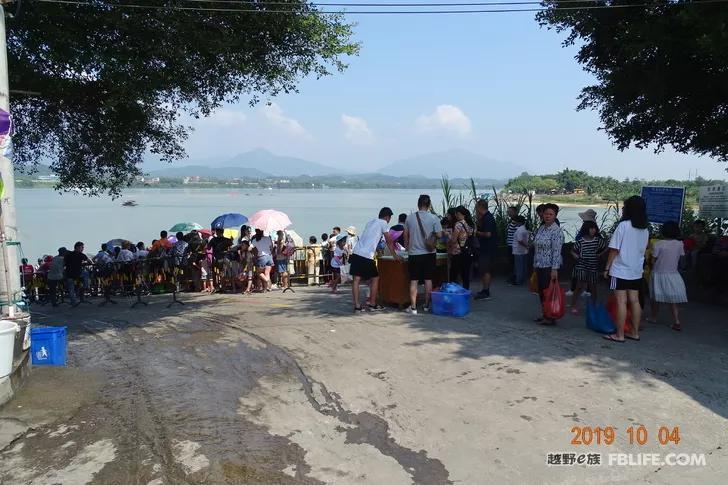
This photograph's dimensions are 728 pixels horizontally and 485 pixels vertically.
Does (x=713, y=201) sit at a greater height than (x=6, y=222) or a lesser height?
greater

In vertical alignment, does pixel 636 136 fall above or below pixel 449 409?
above

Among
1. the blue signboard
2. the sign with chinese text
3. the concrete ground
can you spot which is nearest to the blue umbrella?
the concrete ground

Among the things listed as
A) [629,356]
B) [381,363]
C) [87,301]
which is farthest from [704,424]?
[87,301]

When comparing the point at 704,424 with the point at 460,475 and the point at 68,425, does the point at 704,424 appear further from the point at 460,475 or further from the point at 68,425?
the point at 68,425

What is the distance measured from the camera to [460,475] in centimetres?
409

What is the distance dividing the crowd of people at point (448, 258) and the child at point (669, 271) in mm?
13

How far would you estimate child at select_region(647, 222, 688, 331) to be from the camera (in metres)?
7.76

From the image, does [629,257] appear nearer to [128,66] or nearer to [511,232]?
[511,232]

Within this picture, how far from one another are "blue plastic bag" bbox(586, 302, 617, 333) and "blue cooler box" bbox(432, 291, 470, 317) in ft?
5.97

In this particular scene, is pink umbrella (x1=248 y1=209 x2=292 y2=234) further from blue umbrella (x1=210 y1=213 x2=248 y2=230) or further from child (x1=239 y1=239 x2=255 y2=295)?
child (x1=239 y1=239 x2=255 y2=295)

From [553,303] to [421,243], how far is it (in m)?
2.14

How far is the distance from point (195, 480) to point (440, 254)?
22.1 ft

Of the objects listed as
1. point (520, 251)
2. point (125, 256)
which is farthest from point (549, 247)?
point (125, 256)

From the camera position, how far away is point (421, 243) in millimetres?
8984
